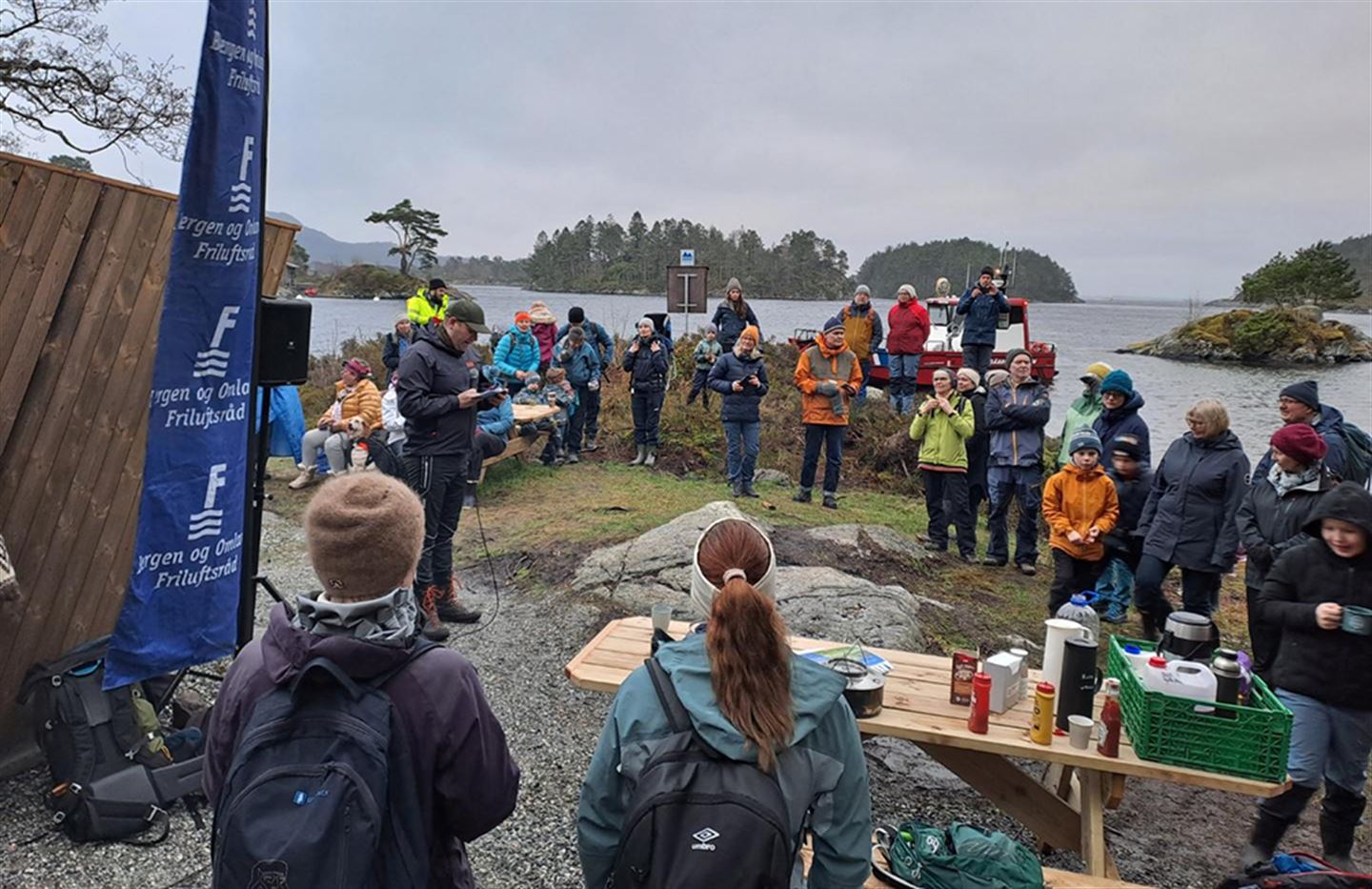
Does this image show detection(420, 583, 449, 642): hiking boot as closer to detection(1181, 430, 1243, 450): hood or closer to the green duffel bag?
the green duffel bag

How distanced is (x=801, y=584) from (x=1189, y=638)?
2.65 m

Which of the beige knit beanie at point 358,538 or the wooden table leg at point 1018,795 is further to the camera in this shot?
the wooden table leg at point 1018,795

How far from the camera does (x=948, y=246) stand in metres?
73.1

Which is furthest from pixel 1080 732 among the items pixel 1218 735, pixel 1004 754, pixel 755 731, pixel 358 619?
pixel 358 619

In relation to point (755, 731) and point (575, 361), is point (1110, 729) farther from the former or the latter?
point (575, 361)

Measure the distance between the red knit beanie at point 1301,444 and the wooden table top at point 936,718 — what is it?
1.92 metres

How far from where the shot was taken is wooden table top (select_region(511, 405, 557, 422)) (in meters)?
8.63

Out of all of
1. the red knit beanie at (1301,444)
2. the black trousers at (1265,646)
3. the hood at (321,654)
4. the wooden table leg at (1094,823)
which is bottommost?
the wooden table leg at (1094,823)

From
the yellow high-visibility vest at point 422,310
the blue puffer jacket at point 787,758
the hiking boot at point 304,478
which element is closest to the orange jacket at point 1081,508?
the blue puffer jacket at point 787,758

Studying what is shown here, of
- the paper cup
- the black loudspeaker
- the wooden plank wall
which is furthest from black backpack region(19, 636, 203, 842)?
the paper cup

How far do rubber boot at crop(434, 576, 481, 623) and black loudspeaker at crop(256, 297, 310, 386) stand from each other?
7.06 feet

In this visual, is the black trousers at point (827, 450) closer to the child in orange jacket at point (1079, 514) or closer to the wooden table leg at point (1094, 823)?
the child in orange jacket at point (1079, 514)

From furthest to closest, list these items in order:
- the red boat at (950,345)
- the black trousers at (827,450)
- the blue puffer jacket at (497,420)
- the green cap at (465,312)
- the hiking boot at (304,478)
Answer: the red boat at (950,345) < the hiking boot at (304,478) < the blue puffer jacket at (497,420) < the black trousers at (827,450) < the green cap at (465,312)

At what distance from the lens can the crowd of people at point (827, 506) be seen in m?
1.53
